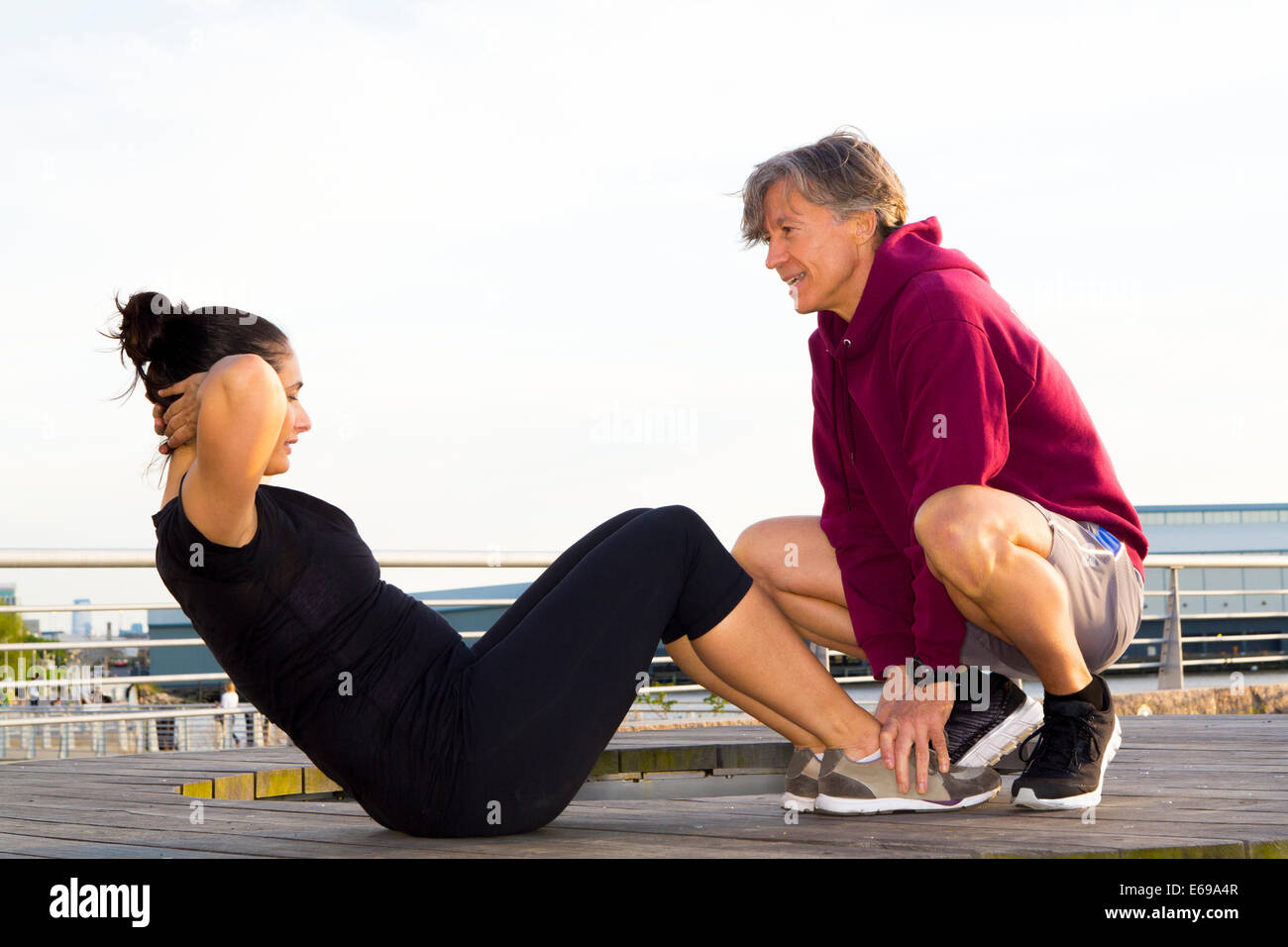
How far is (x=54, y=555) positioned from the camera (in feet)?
15.1

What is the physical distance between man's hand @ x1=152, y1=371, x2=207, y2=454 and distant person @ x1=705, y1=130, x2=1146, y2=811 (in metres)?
1.20

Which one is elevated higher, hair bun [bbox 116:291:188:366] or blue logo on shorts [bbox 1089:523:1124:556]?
hair bun [bbox 116:291:188:366]

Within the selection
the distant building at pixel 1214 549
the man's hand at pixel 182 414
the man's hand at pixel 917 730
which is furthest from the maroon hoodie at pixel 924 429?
the distant building at pixel 1214 549

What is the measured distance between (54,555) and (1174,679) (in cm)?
575

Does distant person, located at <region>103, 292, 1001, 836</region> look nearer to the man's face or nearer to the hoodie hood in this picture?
the hoodie hood

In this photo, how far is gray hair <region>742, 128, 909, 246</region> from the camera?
260 cm

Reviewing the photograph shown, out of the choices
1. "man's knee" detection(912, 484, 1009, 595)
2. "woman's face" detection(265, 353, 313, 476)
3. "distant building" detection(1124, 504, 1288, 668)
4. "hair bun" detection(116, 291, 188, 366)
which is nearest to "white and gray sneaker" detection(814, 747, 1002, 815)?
"man's knee" detection(912, 484, 1009, 595)

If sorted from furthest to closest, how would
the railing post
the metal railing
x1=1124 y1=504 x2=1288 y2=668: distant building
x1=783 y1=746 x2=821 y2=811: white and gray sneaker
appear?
x1=1124 y1=504 x2=1288 y2=668: distant building
the railing post
the metal railing
x1=783 y1=746 x2=821 y2=811: white and gray sneaker

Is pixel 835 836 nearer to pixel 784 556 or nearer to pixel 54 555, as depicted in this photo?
pixel 784 556

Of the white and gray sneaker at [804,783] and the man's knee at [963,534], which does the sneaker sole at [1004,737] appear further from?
the man's knee at [963,534]

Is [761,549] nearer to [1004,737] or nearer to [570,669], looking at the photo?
[1004,737]

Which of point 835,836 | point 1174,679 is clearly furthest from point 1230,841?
point 1174,679

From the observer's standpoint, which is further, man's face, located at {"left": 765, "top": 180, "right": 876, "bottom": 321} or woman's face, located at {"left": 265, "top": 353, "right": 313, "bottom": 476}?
man's face, located at {"left": 765, "top": 180, "right": 876, "bottom": 321}

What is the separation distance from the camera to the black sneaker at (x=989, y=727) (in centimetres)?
245
